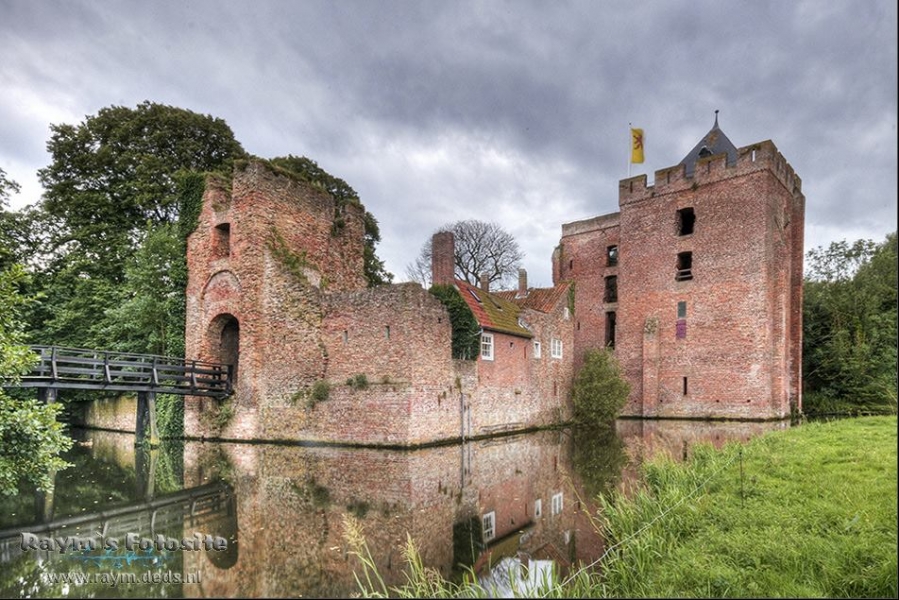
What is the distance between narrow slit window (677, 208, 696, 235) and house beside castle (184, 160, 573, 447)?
12675mm

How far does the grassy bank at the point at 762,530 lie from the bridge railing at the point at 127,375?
13829 mm

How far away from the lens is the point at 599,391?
71.2 ft

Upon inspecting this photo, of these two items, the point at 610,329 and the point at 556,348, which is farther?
the point at 610,329

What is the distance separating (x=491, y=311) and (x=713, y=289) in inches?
515

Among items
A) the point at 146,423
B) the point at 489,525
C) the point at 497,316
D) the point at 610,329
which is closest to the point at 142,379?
the point at 146,423

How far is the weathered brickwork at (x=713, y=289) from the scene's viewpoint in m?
24.5

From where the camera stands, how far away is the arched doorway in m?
18.4

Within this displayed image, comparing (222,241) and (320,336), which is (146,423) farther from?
(320,336)

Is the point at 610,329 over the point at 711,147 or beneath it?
beneath

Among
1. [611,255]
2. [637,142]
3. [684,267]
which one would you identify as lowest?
[684,267]

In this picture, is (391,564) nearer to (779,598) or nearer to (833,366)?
(779,598)

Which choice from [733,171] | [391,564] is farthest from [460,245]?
[391,564]

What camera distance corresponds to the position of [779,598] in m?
3.67

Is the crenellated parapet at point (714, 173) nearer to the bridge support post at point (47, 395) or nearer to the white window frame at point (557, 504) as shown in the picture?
the white window frame at point (557, 504)
